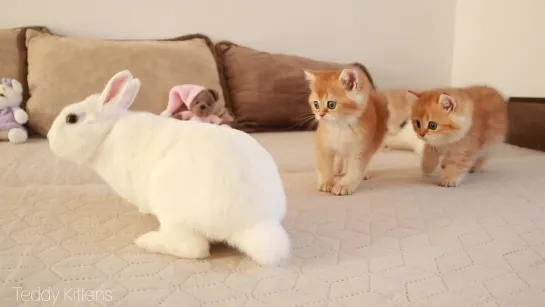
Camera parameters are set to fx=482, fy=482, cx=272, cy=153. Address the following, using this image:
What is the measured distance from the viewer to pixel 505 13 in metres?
2.23

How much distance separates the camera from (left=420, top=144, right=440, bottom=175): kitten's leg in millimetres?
1337

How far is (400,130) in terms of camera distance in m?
1.81

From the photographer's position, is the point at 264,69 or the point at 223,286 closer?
the point at 223,286

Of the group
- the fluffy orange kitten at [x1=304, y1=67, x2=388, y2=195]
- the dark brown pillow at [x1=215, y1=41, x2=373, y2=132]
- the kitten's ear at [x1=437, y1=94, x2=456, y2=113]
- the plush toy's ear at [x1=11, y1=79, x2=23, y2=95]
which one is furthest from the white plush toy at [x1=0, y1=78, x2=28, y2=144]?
the kitten's ear at [x1=437, y1=94, x2=456, y2=113]

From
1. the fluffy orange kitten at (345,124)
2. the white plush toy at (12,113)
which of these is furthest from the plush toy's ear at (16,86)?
the fluffy orange kitten at (345,124)

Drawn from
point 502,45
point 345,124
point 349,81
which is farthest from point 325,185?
point 502,45

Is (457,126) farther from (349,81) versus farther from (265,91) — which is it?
(265,91)

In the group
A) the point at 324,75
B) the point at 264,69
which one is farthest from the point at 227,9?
the point at 324,75

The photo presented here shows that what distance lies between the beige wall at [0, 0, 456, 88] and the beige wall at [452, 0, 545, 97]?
107 mm

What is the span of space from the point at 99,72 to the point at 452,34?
1.90 m

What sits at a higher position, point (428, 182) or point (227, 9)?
point (227, 9)

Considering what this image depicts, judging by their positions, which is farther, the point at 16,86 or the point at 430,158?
the point at 16,86

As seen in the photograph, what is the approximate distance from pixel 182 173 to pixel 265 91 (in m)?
1.40

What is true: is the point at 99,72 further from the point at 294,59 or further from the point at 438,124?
the point at 438,124
